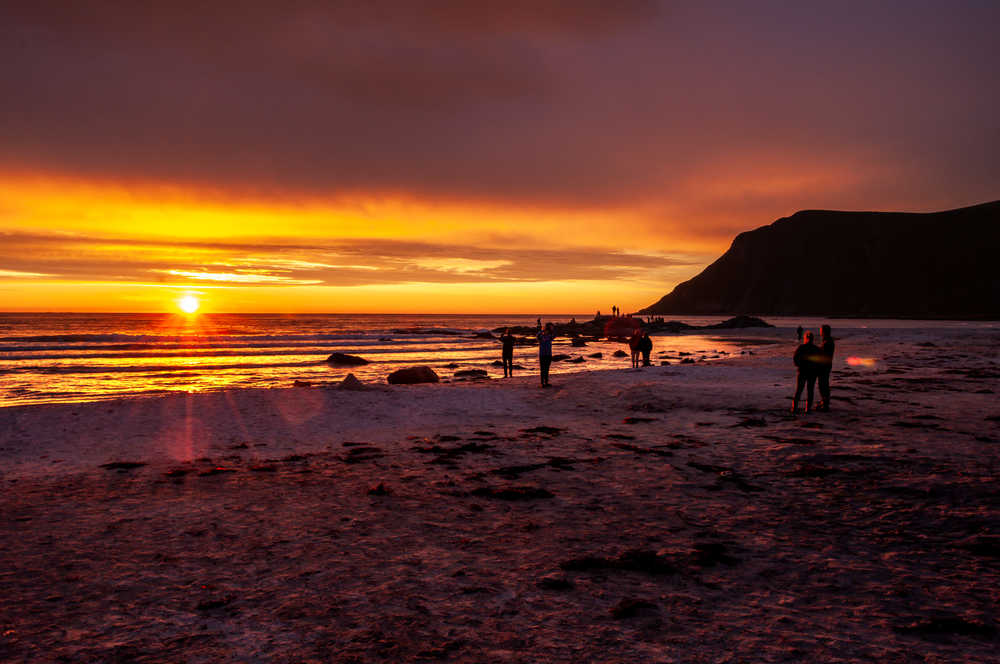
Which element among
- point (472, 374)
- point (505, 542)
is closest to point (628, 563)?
point (505, 542)

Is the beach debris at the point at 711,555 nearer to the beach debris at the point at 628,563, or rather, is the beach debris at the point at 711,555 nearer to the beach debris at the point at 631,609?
the beach debris at the point at 628,563

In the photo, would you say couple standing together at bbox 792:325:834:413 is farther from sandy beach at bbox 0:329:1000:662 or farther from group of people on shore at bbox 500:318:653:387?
group of people on shore at bbox 500:318:653:387

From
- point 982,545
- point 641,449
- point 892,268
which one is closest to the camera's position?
point 982,545

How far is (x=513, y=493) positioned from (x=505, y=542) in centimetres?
174

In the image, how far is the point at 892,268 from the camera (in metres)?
180

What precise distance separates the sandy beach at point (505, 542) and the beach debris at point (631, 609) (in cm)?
2

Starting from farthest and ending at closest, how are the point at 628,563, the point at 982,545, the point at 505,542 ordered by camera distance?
1. the point at 505,542
2. the point at 982,545
3. the point at 628,563

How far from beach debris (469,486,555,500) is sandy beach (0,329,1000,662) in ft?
0.11

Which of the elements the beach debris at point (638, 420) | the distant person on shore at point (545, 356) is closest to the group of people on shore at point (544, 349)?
the distant person on shore at point (545, 356)

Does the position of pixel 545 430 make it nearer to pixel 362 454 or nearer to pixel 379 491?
pixel 362 454

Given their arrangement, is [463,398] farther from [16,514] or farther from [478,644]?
[478,644]

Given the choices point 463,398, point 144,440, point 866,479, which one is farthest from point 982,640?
point 463,398

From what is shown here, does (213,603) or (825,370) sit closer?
(213,603)

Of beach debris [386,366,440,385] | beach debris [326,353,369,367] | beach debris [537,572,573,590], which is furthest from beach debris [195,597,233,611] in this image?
beach debris [326,353,369,367]
